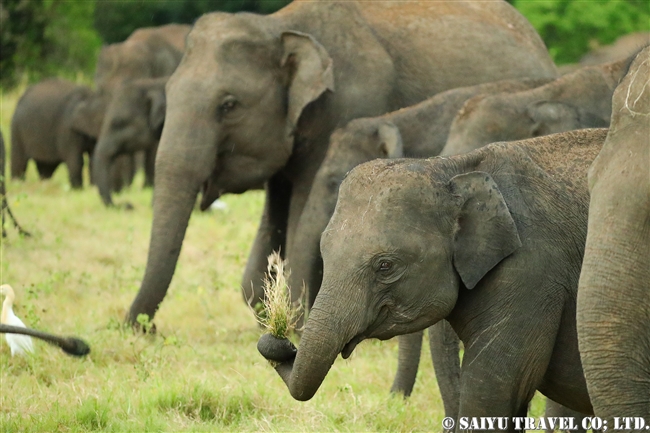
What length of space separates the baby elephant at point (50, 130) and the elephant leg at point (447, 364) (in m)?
12.8

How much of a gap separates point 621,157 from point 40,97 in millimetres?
15885

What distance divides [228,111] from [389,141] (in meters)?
1.14

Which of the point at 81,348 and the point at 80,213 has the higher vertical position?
the point at 81,348

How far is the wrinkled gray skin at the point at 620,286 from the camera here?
3.39 m

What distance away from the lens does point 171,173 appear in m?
7.60

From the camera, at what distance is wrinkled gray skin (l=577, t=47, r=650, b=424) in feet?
11.1

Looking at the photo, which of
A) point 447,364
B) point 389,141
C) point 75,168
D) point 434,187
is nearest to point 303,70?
point 389,141

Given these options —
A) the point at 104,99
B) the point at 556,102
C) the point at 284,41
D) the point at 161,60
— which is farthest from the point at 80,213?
the point at 556,102

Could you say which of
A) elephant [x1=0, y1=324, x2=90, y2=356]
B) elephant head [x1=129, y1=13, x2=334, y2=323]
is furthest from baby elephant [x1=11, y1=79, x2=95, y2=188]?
elephant [x1=0, y1=324, x2=90, y2=356]

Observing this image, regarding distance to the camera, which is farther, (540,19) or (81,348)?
(540,19)

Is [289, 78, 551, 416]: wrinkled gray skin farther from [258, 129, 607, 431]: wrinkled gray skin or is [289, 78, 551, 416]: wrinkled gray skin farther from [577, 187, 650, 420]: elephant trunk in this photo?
[577, 187, 650, 420]: elephant trunk

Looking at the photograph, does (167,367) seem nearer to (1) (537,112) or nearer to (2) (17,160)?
(1) (537,112)

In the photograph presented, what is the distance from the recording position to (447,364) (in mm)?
5465

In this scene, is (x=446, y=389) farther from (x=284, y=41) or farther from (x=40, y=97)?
(x=40, y=97)
